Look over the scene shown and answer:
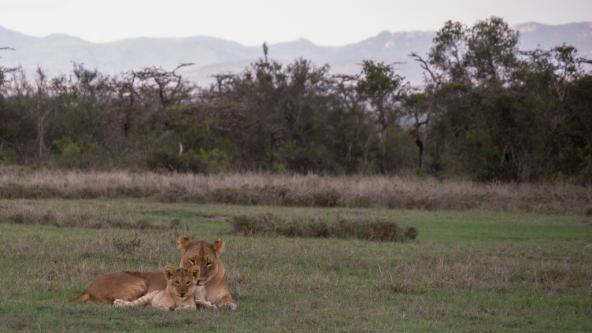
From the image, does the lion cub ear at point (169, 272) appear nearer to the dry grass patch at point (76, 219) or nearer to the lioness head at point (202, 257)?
the lioness head at point (202, 257)

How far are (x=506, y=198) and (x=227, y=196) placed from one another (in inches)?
333

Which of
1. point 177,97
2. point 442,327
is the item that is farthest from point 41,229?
point 177,97

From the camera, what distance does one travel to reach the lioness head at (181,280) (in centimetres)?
1039

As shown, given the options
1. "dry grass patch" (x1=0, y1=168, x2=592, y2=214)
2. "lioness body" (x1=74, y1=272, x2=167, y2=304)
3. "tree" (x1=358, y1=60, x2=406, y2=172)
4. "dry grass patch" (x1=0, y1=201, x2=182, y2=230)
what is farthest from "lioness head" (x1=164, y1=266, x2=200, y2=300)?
"tree" (x1=358, y1=60, x2=406, y2=172)

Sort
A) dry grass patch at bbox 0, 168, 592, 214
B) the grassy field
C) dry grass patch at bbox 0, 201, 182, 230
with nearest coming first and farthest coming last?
the grassy field < dry grass patch at bbox 0, 201, 182, 230 < dry grass patch at bbox 0, 168, 592, 214

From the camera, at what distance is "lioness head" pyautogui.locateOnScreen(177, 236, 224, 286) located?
10.6 metres

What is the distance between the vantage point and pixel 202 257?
1059cm

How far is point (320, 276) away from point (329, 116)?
108 ft

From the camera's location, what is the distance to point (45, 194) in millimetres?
28312

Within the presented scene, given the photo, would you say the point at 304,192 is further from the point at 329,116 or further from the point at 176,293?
the point at 176,293

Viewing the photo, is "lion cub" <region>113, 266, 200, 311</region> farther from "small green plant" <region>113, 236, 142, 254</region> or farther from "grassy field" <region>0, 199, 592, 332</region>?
"small green plant" <region>113, 236, 142, 254</region>

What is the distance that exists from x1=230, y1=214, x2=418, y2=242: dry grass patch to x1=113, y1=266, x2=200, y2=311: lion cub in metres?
8.61

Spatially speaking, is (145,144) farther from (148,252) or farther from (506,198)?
(148,252)

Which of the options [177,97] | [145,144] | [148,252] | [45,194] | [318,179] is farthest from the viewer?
[177,97]
